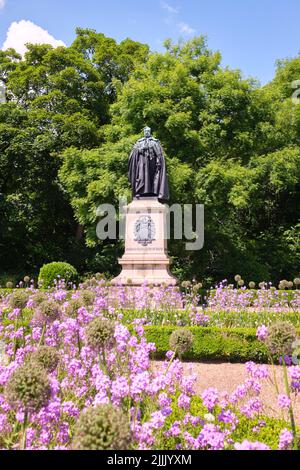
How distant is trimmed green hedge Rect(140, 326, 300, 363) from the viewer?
711 cm

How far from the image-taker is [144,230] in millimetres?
13242

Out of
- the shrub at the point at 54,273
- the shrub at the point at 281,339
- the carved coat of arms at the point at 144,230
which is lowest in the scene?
the shrub at the point at 281,339

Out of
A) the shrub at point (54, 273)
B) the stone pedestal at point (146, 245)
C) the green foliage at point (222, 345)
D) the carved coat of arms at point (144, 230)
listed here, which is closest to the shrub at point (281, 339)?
the green foliage at point (222, 345)

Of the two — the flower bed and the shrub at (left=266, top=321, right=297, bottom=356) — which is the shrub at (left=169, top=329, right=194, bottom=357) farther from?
the shrub at (left=266, top=321, right=297, bottom=356)

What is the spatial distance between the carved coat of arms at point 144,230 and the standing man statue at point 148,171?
1054 millimetres

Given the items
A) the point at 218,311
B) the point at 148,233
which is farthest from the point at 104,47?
the point at 218,311

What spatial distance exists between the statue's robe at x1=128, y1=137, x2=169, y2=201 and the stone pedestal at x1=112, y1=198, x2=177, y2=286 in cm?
44

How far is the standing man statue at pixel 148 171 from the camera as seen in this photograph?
1397 cm

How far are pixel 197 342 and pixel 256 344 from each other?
98 cm

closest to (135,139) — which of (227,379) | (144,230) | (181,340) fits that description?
(144,230)

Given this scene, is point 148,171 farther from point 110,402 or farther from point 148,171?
point 110,402

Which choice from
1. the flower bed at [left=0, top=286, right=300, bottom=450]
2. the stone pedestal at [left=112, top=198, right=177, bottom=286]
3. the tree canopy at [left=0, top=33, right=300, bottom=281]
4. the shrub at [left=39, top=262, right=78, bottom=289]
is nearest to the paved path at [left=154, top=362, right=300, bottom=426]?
the flower bed at [left=0, top=286, right=300, bottom=450]

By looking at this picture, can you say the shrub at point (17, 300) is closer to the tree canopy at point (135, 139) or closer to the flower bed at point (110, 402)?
the flower bed at point (110, 402)

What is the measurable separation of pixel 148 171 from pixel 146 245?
2.56 m
